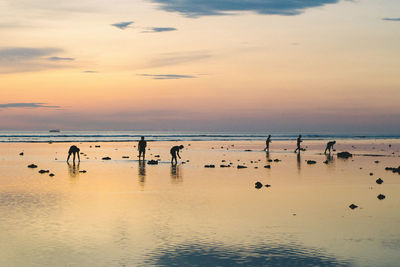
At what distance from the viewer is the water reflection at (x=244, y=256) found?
42.1 feet

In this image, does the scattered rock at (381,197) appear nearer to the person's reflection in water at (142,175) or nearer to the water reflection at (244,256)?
the water reflection at (244,256)

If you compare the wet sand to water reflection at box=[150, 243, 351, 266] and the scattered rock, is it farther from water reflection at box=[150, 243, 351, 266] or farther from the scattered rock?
the scattered rock

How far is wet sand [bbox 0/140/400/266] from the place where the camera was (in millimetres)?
13484

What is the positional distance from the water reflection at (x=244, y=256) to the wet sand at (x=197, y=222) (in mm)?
26

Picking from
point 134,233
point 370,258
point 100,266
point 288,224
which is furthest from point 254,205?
point 100,266

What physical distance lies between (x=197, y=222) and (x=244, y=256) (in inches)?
180

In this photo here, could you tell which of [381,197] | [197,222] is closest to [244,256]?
[197,222]

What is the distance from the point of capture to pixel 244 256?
13461 mm

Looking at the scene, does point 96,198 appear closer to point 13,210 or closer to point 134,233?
point 13,210

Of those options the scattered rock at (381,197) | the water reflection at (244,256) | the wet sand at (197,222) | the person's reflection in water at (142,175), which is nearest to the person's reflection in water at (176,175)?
the wet sand at (197,222)

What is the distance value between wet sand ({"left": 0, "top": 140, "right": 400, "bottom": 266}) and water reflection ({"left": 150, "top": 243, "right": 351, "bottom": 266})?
3 centimetres

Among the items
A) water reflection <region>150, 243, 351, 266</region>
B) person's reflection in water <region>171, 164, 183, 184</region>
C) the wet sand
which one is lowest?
water reflection <region>150, 243, 351, 266</region>

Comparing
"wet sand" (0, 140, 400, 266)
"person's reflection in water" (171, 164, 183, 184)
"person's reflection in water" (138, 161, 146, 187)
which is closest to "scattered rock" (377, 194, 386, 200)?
"wet sand" (0, 140, 400, 266)

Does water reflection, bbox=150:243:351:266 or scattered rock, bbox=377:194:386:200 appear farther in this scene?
scattered rock, bbox=377:194:386:200
